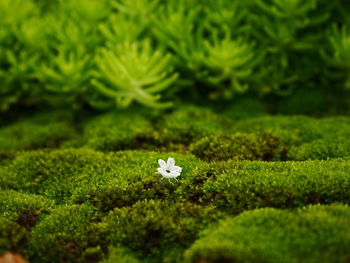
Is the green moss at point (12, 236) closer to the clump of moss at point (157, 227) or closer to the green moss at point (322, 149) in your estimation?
the clump of moss at point (157, 227)

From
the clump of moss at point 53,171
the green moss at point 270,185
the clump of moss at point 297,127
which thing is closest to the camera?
the green moss at point 270,185

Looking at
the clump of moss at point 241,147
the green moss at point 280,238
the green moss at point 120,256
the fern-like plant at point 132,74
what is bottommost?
the green moss at point 120,256

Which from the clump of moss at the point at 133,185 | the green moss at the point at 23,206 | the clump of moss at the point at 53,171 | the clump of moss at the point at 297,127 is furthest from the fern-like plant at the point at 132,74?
the green moss at the point at 23,206

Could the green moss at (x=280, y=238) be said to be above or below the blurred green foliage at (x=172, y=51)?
below

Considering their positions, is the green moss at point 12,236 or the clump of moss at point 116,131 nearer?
the green moss at point 12,236

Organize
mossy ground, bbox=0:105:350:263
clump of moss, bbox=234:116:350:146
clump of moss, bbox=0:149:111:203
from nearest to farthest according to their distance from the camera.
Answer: mossy ground, bbox=0:105:350:263 → clump of moss, bbox=0:149:111:203 → clump of moss, bbox=234:116:350:146

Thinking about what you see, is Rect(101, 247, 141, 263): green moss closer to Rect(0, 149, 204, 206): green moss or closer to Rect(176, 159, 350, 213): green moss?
Rect(0, 149, 204, 206): green moss

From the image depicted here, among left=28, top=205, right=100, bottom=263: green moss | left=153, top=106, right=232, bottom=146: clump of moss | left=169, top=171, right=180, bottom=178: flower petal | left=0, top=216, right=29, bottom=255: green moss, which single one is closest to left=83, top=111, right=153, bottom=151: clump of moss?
left=153, top=106, right=232, bottom=146: clump of moss
